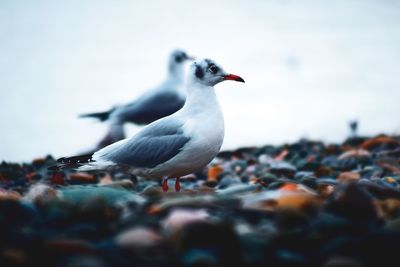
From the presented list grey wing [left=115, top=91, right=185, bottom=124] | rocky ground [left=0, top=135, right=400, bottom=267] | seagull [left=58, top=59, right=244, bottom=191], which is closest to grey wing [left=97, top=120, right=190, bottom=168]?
seagull [left=58, top=59, right=244, bottom=191]

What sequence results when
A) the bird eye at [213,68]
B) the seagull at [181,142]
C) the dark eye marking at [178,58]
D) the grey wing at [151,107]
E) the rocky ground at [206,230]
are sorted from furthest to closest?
the dark eye marking at [178,58] → the grey wing at [151,107] → the bird eye at [213,68] → the seagull at [181,142] → the rocky ground at [206,230]

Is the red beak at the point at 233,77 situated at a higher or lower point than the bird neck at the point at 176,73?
lower

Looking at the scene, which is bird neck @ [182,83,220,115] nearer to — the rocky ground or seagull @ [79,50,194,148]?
the rocky ground

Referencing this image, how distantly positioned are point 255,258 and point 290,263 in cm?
15

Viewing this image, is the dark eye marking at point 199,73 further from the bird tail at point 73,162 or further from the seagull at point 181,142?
the bird tail at point 73,162

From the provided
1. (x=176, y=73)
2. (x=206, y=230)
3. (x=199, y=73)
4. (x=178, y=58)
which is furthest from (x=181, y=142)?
(x=178, y=58)

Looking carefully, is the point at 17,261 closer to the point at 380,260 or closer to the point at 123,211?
the point at 123,211

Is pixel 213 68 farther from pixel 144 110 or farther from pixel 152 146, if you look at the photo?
pixel 144 110

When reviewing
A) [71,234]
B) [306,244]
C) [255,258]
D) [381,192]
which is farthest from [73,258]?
[381,192]

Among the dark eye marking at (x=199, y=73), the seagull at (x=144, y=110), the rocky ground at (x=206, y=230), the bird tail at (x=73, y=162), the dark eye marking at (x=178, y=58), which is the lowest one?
the rocky ground at (x=206, y=230)

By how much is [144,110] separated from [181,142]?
3.38m

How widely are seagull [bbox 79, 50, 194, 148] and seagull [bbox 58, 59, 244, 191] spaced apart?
9.23ft

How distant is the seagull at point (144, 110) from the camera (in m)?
7.45

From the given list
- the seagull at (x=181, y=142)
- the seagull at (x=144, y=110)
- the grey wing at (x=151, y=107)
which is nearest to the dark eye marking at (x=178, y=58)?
the seagull at (x=144, y=110)
